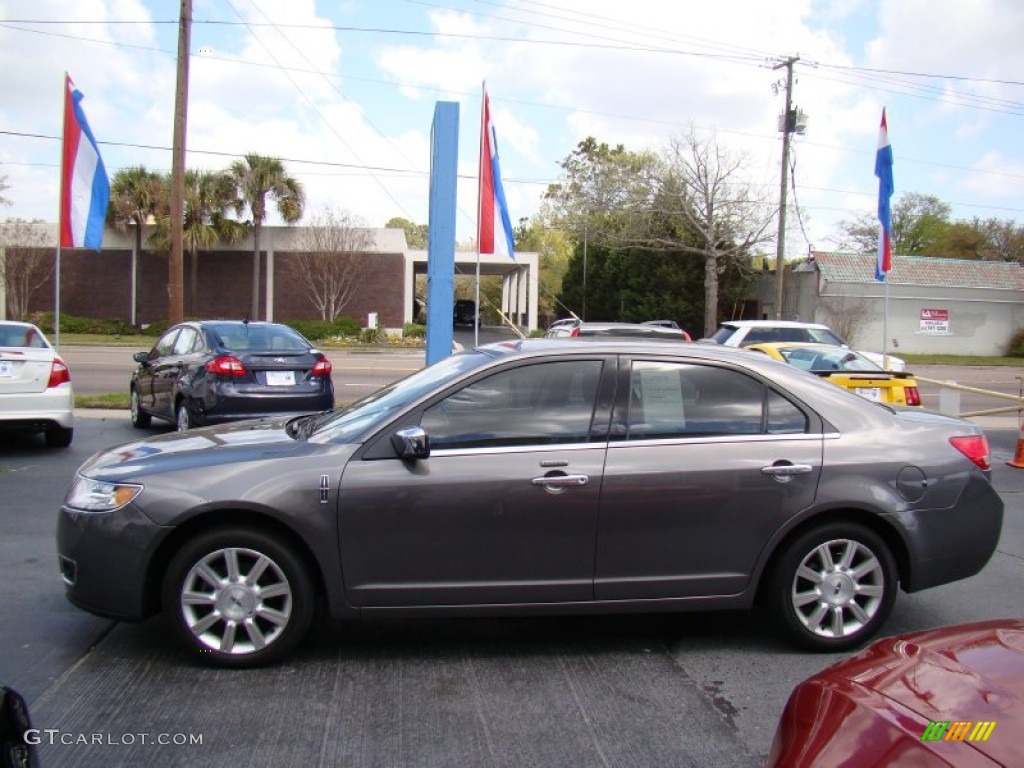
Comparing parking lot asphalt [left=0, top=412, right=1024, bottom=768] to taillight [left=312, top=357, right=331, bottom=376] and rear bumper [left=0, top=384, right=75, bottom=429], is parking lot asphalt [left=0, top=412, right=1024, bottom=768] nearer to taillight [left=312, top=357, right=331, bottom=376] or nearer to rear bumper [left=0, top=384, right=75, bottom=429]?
rear bumper [left=0, top=384, right=75, bottom=429]

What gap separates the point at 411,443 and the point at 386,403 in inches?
25.6

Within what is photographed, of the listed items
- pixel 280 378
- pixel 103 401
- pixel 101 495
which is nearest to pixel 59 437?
pixel 280 378

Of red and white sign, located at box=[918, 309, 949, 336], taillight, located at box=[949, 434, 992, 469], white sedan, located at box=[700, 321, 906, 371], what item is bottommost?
taillight, located at box=[949, 434, 992, 469]

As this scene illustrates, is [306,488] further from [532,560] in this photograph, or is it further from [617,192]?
[617,192]

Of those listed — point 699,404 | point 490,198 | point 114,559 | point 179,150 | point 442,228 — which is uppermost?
point 179,150

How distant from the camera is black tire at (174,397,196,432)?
1008cm

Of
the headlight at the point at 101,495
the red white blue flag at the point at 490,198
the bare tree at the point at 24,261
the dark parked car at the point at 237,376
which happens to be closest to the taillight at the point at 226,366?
the dark parked car at the point at 237,376

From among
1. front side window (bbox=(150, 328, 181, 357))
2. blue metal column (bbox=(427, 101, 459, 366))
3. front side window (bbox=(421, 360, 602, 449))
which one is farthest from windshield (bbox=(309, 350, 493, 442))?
front side window (bbox=(150, 328, 181, 357))

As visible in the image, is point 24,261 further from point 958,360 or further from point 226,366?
point 958,360

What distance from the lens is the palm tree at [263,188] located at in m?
36.1

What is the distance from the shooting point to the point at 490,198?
37.7ft

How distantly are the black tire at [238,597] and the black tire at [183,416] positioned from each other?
626 centimetres

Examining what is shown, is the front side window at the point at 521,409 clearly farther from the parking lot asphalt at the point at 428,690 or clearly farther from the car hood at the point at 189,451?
the parking lot asphalt at the point at 428,690

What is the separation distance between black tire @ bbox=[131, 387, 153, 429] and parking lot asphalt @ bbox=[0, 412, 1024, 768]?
675 cm
